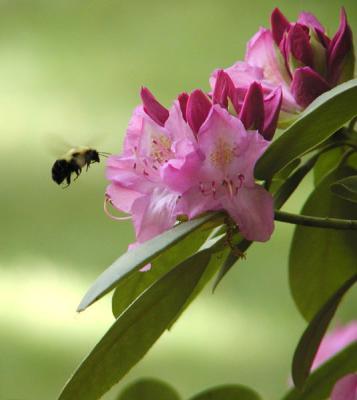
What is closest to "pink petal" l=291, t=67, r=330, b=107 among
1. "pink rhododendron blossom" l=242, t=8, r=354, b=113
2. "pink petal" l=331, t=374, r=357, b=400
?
"pink rhododendron blossom" l=242, t=8, r=354, b=113

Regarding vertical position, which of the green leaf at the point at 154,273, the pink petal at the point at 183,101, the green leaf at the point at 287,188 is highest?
the pink petal at the point at 183,101

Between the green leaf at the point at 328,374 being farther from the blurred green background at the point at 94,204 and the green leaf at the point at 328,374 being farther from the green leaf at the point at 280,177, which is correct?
the blurred green background at the point at 94,204

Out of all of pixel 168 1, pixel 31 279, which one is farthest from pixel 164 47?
pixel 31 279

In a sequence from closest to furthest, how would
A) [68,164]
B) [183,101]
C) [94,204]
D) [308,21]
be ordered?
[183,101] → [308,21] → [68,164] → [94,204]

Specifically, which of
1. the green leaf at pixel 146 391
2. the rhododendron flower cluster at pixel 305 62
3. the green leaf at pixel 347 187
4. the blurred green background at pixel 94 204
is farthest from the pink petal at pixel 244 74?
the blurred green background at pixel 94 204

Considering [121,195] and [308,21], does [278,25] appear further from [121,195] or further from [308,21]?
[121,195]

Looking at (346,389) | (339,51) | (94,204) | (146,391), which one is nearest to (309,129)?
(339,51)

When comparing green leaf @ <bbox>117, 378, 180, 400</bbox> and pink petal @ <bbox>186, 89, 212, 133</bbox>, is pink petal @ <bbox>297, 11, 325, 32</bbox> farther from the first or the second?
green leaf @ <bbox>117, 378, 180, 400</bbox>
